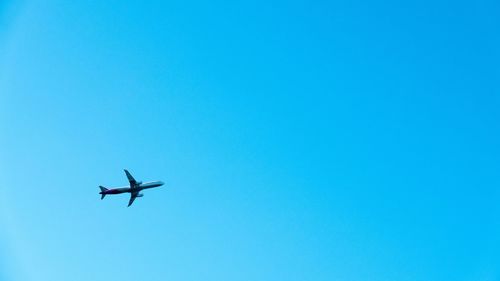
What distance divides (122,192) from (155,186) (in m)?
10.1

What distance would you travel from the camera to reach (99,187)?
4532 inches

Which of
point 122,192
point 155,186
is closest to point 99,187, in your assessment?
point 122,192

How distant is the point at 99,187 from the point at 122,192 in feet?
22.9

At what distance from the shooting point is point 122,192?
382 ft

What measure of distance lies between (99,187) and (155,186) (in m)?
16.7

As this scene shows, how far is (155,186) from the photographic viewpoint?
118 metres

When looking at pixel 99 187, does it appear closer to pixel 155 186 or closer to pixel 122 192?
pixel 122 192
